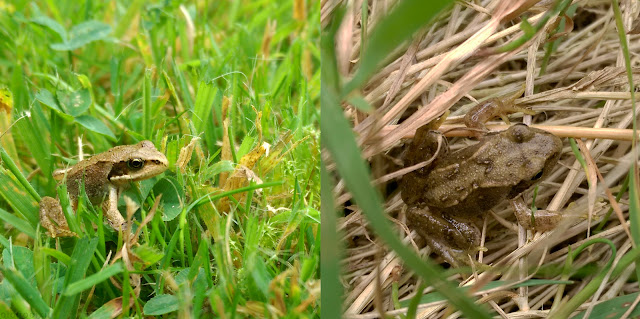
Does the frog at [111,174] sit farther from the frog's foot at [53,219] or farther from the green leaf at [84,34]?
the green leaf at [84,34]

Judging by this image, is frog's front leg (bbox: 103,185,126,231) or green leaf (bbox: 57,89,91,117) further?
green leaf (bbox: 57,89,91,117)

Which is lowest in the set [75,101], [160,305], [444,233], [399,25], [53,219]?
[444,233]

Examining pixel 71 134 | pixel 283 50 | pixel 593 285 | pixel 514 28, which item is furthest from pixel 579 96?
pixel 71 134

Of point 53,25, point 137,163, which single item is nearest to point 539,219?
point 137,163

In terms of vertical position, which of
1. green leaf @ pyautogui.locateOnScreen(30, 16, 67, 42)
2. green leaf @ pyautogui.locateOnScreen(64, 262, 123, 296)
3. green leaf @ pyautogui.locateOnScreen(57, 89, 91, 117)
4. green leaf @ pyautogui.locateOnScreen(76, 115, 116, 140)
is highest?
green leaf @ pyautogui.locateOnScreen(30, 16, 67, 42)

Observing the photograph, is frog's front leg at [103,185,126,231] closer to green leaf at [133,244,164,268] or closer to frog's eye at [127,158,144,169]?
frog's eye at [127,158,144,169]

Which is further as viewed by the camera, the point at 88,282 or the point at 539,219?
the point at 539,219

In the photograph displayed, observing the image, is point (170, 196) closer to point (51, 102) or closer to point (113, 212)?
point (113, 212)

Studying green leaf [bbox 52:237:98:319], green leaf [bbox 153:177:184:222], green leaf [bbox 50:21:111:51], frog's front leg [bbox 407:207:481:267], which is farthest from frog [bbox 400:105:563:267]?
green leaf [bbox 50:21:111:51]
